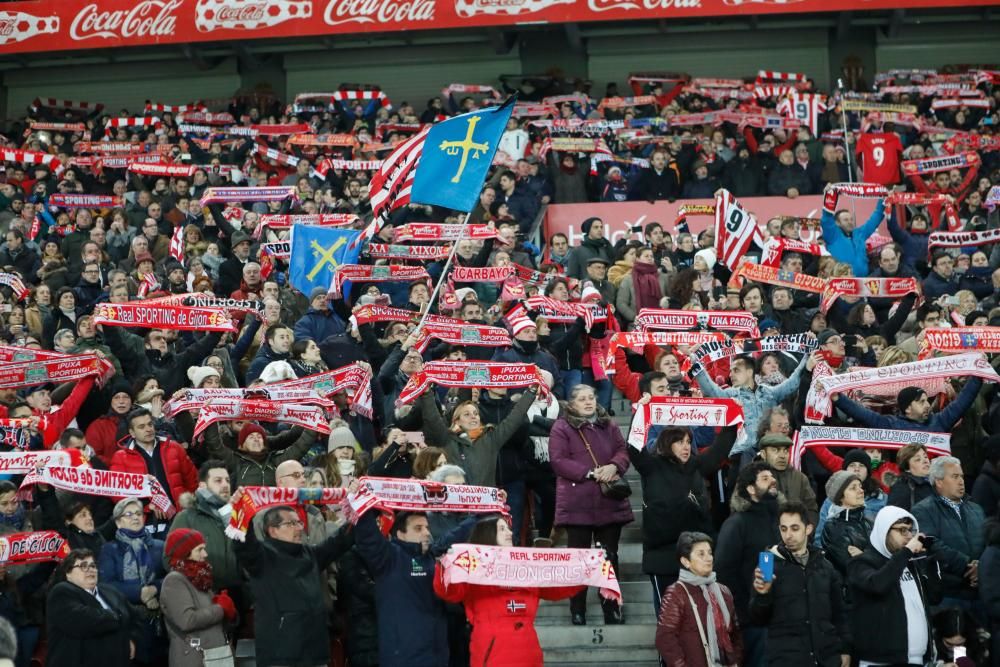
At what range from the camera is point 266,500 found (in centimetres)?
838

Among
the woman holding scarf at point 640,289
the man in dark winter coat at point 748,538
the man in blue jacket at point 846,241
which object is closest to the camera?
the man in dark winter coat at point 748,538

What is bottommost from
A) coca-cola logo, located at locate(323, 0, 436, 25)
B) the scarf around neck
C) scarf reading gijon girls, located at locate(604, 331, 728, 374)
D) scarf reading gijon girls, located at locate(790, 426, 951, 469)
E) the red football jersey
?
the scarf around neck

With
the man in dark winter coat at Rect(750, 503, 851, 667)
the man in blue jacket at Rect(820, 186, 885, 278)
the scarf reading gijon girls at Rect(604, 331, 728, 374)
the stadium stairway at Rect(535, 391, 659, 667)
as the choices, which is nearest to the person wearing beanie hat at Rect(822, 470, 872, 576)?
the man in dark winter coat at Rect(750, 503, 851, 667)

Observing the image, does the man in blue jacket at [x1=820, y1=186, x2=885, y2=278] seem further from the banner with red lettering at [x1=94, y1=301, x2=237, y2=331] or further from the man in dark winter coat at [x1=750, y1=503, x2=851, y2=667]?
the man in dark winter coat at [x1=750, y1=503, x2=851, y2=667]

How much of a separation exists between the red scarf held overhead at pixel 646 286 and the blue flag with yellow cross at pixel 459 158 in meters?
2.24

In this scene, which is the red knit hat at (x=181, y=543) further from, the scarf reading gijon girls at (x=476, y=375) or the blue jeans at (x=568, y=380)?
the blue jeans at (x=568, y=380)

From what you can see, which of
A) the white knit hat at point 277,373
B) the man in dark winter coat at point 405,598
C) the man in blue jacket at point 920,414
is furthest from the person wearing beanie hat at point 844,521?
the white knit hat at point 277,373

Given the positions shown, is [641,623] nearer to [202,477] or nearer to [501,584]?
[501,584]

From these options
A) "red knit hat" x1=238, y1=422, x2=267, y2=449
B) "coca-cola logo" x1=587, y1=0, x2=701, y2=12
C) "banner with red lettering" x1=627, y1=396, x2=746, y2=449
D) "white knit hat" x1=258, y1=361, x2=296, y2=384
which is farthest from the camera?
"coca-cola logo" x1=587, y1=0, x2=701, y2=12

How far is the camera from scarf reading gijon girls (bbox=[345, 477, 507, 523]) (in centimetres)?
821

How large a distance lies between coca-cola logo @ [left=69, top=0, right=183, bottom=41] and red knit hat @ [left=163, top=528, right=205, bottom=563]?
21.8 metres

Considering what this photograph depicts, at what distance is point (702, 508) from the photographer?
9.33m

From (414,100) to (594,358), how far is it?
17939 millimetres

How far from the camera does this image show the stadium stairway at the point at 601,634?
9367 millimetres
